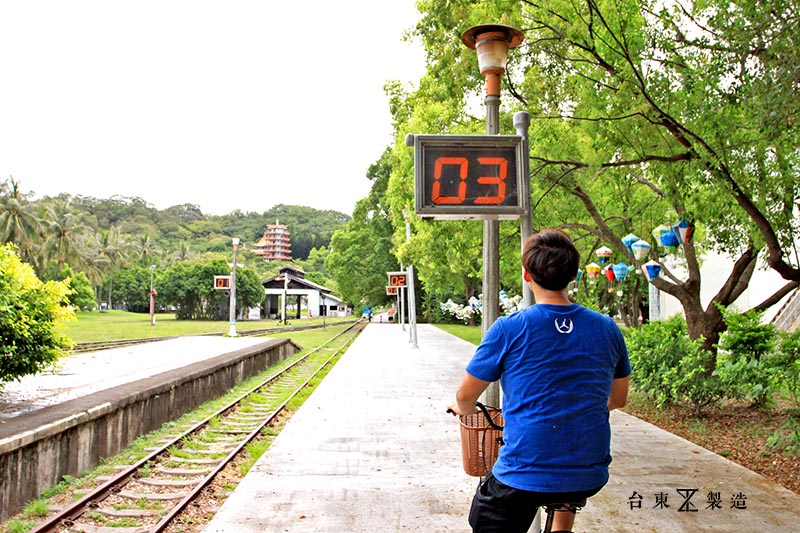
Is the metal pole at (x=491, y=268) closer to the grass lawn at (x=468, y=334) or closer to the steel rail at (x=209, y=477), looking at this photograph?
the steel rail at (x=209, y=477)

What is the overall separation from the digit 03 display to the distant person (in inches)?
71.5

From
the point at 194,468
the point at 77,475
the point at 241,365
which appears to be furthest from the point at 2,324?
the point at 241,365

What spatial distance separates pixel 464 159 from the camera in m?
4.39

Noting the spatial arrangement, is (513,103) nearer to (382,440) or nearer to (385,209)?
(382,440)

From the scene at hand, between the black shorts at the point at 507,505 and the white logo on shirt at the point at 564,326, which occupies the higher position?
the white logo on shirt at the point at 564,326

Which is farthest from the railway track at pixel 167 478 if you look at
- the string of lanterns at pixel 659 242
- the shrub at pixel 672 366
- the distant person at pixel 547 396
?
the shrub at pixel 672 366

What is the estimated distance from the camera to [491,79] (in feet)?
18.2

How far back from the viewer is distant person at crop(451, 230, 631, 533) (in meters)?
2.41

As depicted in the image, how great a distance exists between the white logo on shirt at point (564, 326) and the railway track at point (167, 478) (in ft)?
15.4

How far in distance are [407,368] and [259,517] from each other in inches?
518

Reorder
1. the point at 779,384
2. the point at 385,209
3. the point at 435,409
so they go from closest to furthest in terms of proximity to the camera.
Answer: the point at 779,384 < the point at 435,409 < the point at 385,209

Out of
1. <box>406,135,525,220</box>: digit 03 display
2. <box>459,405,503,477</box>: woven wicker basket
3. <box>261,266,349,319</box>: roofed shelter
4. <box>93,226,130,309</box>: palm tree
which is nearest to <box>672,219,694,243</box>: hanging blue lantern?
<box>406,135,525,220</box>: digit 03 display

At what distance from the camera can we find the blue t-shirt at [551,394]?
94.9 inches

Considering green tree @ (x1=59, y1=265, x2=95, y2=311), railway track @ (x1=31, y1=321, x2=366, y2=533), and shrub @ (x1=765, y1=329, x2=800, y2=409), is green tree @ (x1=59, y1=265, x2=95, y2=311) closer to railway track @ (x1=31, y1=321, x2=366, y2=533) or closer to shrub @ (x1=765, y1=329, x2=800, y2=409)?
railway track @ (x1=31, y1=321, x2=366, y2=533)
